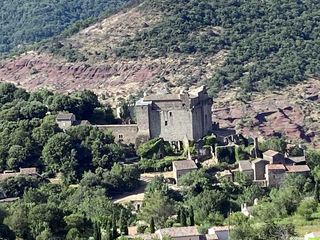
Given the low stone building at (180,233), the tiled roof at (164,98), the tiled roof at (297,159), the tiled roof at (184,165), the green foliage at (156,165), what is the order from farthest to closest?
the tiled roof at (164,98), the tiled roof at (297,159), the green foliage at (156,165), the tiled roof at (184,165), the low stone building at (180,233)

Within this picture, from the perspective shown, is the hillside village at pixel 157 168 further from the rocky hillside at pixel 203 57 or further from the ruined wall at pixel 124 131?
the rocky hillside at pixel 203 57

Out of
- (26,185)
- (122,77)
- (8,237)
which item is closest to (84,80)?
(122,77)

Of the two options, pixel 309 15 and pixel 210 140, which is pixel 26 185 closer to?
pixel 210 140

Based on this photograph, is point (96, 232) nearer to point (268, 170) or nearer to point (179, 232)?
point (179, 232)

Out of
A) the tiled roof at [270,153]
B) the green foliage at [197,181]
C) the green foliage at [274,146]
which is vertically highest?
the green foliage at [274,146]

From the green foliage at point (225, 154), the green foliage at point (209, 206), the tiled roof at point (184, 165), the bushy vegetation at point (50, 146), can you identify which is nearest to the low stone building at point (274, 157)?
the green foliage at point (225, 154)

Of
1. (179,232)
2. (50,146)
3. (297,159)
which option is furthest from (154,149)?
(179,232)

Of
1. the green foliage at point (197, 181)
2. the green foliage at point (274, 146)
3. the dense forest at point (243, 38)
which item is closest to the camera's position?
the green foliage at point (197, 181)
